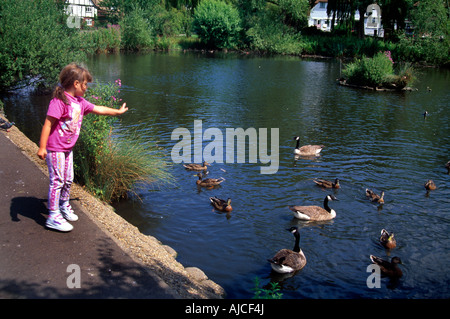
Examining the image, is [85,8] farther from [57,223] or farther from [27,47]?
[57,223]

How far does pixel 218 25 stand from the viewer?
213 ft

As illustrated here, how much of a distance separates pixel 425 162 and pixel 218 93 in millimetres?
15646

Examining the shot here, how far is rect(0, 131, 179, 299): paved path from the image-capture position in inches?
196

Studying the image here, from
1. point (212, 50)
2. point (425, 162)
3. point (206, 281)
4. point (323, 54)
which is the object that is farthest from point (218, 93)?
point (212, 50)

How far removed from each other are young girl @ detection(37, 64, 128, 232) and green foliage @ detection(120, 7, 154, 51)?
56.6 metres

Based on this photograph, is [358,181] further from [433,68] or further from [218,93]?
[433,68]

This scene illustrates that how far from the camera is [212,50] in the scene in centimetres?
6594

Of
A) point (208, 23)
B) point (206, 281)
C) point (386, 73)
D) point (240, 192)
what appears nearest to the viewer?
point (206, 281)

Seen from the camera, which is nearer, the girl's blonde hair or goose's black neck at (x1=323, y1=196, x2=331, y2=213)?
the girl's blonde hair

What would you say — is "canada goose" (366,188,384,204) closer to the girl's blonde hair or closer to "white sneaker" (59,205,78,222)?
"white sneaker" (59,205,78,222)

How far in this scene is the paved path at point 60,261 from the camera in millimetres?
4988

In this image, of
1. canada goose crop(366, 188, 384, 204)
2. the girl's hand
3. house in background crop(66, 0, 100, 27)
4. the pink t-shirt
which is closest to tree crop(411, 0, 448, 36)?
canada goose crop(366, 188, 384, 204)

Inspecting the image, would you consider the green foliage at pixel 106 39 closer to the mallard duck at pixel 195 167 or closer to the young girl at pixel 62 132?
→ the mallard duck at pixel 195 167

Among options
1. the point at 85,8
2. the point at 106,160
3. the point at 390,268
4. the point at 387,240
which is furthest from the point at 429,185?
the point at 85,8
